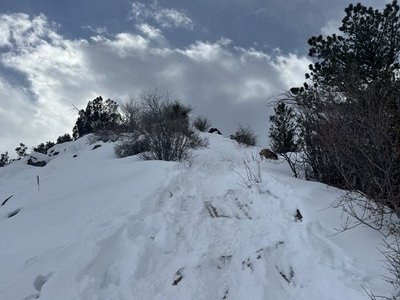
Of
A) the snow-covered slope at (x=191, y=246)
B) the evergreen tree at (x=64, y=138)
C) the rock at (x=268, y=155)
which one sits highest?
the evergreen tree at (x=64, y=138)

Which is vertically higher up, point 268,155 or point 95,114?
point 95,114

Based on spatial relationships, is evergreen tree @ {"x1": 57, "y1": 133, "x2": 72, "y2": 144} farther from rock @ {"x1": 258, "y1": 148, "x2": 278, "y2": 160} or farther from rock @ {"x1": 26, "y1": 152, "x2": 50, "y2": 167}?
rock @ {"x1": 258, "y1": 148, "x2": 278, "y2": 160}

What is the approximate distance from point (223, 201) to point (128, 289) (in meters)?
3.34

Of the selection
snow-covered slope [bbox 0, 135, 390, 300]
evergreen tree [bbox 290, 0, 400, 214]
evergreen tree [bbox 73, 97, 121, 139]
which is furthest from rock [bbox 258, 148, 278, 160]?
evergreen tree [bbox 73, 97, 121, 139]

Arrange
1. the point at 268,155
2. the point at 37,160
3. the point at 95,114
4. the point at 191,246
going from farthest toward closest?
the point at 95,114, the point at 37,160, the point at 268,155, the point at 191,246

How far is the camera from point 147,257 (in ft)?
22.1

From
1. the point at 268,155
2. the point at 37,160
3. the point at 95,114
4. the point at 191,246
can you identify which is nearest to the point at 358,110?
the point at 191,246

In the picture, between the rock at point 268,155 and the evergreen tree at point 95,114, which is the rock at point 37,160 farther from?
the rock at point 268,155

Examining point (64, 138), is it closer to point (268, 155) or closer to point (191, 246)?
point (268, 155)

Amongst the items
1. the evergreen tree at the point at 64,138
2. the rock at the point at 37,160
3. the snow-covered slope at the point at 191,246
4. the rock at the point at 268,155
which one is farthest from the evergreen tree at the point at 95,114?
the snow-covered slope at the point at 191,246

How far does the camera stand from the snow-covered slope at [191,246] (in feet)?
17.7

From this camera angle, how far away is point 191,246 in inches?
277

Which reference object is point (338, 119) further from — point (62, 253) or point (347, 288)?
point (62, 253)

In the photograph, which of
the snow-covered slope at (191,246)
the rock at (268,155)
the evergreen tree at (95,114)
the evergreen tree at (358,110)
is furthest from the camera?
the evergreen tree at (95,114)
